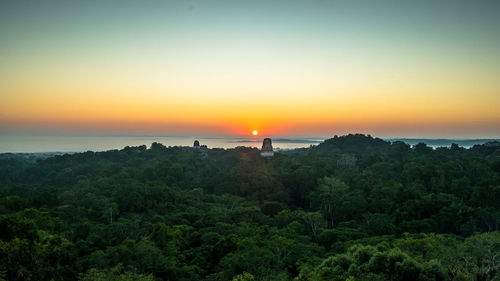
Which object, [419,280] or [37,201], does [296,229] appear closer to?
[419,280]

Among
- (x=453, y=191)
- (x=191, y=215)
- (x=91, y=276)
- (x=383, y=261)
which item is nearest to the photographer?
(x=91, y=276)

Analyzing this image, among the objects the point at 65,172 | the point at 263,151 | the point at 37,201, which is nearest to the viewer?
the point at 37,201

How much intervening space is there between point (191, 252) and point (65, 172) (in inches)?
1519

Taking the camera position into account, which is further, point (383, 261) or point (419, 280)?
point (383, 261)

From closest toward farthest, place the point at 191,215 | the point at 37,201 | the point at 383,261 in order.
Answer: the point at 383,261, the point at 191,215, the point at 37,201

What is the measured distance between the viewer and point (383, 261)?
1384cm

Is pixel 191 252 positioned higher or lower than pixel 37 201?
lower

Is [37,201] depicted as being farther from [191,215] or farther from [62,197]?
[191,215]

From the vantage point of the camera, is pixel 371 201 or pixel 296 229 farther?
pixel 371 201

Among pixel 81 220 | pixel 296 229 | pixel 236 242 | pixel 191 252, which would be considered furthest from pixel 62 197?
pixel 296 229

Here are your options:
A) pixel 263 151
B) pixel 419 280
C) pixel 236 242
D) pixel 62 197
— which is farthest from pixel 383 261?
pixel 263 151

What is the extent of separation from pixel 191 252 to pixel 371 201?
18.6 meters

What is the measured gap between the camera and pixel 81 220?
24.5 meters

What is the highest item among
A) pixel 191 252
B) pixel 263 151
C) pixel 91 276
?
pixel 263 151
